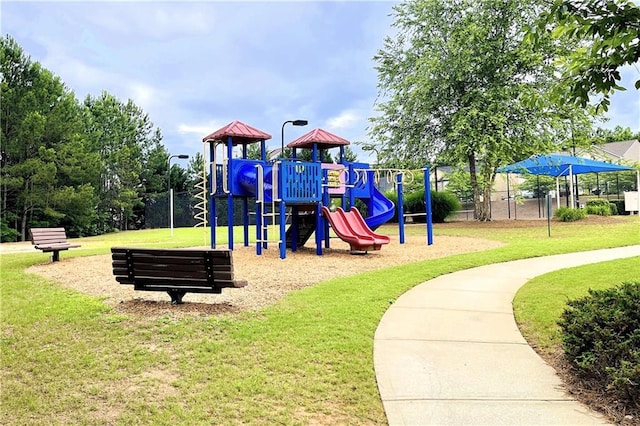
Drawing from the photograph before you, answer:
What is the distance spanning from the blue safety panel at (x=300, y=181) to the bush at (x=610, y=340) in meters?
8.70

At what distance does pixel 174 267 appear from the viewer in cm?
620

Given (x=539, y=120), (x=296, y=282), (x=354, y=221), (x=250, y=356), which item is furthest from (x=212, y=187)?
(x=539, y=120)

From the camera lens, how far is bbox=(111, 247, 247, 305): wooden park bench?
6.00m

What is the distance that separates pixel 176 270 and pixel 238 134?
8.31m

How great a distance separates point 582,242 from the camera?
1427cm

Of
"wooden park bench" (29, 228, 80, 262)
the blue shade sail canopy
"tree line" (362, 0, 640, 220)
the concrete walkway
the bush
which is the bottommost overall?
the concrete walkway

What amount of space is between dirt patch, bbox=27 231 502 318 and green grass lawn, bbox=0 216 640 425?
42 cm

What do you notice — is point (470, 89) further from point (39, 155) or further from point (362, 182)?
point (39, 155)

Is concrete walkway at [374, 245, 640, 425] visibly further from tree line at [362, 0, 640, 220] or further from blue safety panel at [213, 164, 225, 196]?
tree line at [362, 0, 640, 220]

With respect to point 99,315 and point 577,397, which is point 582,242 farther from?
point 99,315

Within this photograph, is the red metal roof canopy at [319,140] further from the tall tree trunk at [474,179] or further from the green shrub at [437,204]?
the green shrub at [437,204]

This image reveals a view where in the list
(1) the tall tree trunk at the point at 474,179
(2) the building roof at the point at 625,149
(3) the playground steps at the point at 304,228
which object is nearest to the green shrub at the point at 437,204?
(1) the tall tree trunk at the point at 474,179

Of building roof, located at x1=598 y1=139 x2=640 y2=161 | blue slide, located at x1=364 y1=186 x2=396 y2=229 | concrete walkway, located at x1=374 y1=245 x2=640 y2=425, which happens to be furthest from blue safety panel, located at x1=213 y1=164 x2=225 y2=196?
building roof, located at x1=598 y1=139 x2=640 y2=161

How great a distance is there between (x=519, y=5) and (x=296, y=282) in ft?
63.0
